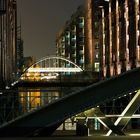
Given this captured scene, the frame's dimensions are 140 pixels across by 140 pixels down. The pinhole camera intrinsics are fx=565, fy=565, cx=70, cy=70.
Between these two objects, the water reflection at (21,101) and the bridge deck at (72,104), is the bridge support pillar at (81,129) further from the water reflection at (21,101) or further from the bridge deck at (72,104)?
the water reflection at (21,101)

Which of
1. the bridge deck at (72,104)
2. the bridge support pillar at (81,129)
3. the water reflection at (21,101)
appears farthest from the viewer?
the water reflection at (21,101)

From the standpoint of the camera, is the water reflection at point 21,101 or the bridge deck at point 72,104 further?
the water reflection at point 21,101

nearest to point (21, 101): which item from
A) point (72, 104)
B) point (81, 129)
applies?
point (81, 129)

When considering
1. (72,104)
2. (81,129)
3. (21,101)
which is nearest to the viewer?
(72,104)

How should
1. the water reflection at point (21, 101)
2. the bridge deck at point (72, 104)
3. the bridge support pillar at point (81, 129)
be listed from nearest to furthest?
the bridge deck at point (72, 104)
the bridge support pillar at point (81, 129)
the water reflection at point (21, 101)

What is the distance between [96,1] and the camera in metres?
169

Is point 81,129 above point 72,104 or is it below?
below

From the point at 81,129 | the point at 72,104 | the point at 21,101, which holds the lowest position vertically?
the point at 81,129

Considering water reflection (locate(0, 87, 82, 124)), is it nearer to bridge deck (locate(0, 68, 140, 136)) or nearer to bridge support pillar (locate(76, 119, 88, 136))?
bridge support pillar (locate(76, 119, 88, 136))

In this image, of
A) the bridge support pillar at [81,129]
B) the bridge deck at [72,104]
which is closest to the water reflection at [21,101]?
the bridge support pillar at [81,129]

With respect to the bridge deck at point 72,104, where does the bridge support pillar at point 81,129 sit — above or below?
below

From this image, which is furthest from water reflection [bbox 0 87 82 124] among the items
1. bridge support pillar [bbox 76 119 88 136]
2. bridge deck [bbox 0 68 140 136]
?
bridge deck [bbox 0 68 140 136]

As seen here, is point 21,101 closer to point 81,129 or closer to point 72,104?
point 81,129

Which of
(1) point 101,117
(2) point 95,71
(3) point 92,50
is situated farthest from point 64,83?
(1) point 101,117
